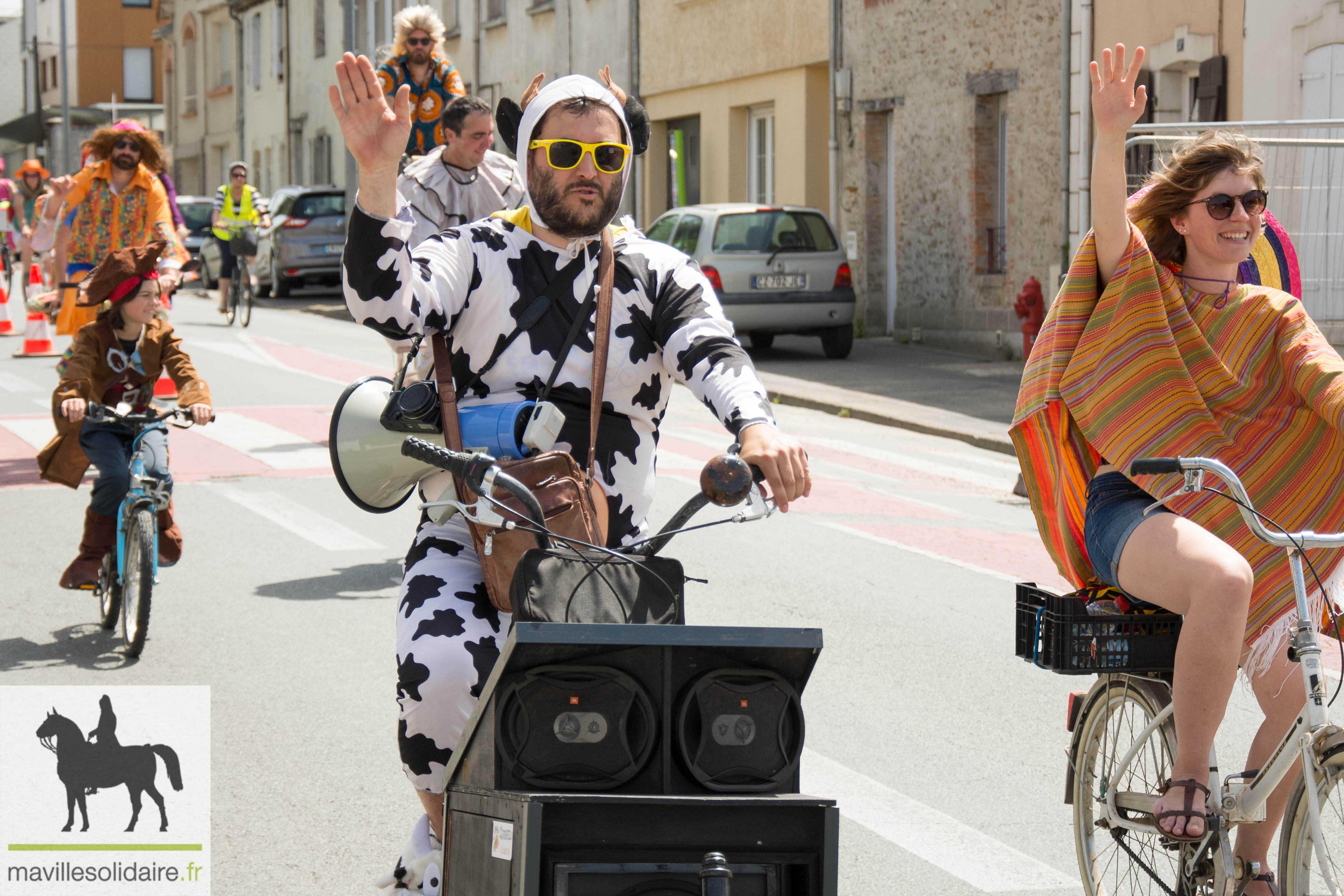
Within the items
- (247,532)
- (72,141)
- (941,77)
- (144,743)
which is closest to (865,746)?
(144,743)

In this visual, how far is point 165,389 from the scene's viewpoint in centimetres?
773

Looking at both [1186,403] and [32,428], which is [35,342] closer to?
[32,428]

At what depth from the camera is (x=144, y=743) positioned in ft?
18.1

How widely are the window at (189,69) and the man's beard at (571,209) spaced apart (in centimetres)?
5580

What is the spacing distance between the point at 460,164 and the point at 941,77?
14507 millimetres

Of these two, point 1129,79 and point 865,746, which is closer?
point 1129,79

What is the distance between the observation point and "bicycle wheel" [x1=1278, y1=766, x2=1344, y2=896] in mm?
3420

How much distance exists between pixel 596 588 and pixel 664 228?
714 inches

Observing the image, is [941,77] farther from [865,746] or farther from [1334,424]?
[1334,424]

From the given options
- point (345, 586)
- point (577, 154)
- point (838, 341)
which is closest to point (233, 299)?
point (838, 341)

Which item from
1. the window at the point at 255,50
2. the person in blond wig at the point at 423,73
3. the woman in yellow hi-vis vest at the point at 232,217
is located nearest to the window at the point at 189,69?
the window at the point at 255,50

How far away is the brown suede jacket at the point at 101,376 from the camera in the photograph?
7141mm

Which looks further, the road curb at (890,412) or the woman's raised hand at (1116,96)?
the road curb at (890,412)

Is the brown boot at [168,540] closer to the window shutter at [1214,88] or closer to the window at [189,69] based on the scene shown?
the window shutter at [1214,88]
